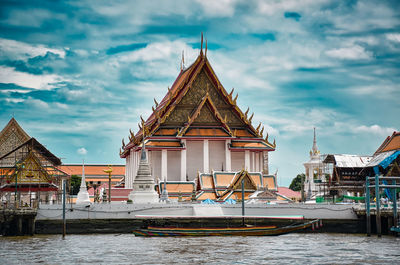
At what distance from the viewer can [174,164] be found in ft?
153

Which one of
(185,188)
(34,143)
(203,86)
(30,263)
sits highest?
(203,86)

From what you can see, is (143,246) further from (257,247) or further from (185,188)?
(185,188)

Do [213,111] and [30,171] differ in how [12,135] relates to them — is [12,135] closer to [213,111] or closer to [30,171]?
[213,111]

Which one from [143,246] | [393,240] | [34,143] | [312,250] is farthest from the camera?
[34,143]

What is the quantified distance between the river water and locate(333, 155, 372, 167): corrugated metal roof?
676 inches

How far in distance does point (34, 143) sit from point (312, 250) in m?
28.9

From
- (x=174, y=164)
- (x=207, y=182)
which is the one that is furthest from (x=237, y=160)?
(x=207, y=182)

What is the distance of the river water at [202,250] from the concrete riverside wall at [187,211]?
208 cm

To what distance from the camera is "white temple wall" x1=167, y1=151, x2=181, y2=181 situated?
46250 millimetres

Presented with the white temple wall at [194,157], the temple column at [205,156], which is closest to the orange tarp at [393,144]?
the temple column at [205,156]

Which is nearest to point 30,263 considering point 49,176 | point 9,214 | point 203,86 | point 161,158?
point 9,214

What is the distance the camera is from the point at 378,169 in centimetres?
4800

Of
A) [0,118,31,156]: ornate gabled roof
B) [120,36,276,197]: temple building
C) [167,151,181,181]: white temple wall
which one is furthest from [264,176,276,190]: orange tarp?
[0,118,31,156]: ornate gabled roof

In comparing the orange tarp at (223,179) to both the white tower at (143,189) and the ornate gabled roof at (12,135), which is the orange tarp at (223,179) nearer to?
the white tower at (143,189)
